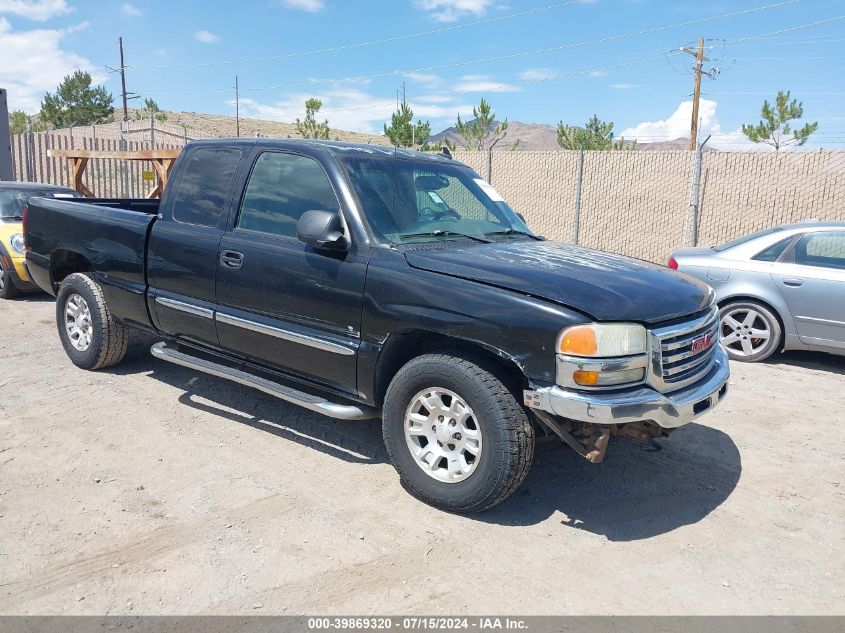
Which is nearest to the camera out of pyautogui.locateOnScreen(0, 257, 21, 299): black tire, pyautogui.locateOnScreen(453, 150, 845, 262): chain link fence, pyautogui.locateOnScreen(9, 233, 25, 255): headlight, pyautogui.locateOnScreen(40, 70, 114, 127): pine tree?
pyautogui.locateOnScreen(9, 233, 25, 255): headlight

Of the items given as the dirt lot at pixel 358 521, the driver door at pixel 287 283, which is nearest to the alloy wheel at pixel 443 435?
the dirt lot at pixel 358 521

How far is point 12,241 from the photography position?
8938mm

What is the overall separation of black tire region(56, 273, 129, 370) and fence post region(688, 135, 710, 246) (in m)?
11.4

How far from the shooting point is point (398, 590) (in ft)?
10.1

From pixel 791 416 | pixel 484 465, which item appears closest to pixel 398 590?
pixel 484 465

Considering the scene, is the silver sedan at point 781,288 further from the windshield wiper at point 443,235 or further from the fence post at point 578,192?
the fence post at point 578,192

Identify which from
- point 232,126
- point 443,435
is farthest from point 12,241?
point 232,126

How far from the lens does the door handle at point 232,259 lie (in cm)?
453

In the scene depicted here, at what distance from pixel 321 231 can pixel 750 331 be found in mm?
5268

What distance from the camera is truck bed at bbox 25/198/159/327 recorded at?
5266mm

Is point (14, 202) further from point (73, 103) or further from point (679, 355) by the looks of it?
point (73, 103)

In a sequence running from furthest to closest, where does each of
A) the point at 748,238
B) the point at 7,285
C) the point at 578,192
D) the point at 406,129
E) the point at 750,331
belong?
the point at 406,129 < the point at 578,192 < the point at 7,285 < the point at 748,238 < the point at 750,331

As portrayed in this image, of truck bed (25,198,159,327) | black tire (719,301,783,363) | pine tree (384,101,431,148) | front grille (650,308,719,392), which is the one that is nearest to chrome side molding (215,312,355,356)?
truck bed (25,198,159,327)

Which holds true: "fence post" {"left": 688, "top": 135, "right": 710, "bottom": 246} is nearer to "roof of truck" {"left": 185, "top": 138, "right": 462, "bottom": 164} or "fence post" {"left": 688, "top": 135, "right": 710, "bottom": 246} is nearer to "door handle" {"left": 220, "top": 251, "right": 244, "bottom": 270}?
"roof of truck" {"left": 185, "top": 138, "right": 462, "bottom": 164}
